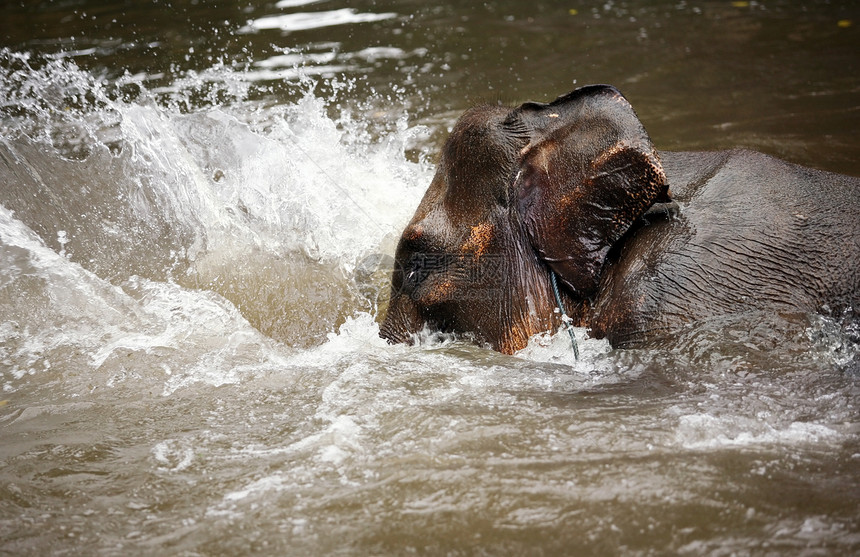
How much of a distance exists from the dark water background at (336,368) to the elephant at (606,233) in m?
0.12

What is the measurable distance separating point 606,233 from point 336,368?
130 centimetres

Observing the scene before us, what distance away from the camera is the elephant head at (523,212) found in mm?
3281

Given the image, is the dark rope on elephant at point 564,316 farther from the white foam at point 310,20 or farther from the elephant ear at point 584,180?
the white foam at point 310,20

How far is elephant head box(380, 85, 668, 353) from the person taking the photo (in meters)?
3.28

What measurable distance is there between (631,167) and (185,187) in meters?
2.93

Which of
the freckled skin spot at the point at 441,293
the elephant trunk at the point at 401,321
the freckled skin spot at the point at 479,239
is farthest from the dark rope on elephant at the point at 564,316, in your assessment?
the elephant trunk at the point at 401,321

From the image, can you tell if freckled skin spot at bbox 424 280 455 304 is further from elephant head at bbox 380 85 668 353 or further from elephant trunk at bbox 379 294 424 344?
elephant trunk at bbox 379 294 424 344

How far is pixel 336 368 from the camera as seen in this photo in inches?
145

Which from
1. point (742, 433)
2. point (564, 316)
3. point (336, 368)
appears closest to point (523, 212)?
point (564, 316)

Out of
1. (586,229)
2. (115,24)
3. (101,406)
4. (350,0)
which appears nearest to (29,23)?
(115,24)

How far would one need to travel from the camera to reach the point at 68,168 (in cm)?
537

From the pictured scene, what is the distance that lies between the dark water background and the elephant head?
0.60 feet

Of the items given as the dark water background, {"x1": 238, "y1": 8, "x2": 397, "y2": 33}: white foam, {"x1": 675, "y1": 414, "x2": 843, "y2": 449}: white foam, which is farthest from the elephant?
{"x1": 238, "y1": 8, "x2": 397, "y2": 33}: white foam

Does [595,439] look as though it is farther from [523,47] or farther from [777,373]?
[523,47]
